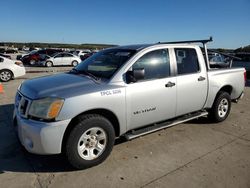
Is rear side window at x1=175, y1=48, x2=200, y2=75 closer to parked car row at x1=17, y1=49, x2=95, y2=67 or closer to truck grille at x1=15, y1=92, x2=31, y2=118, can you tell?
truck grille at x1=15, y1=92, x2=31, y2=118

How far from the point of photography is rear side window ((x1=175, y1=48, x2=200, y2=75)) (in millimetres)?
4555

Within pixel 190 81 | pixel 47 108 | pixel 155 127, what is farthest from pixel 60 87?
pixel 190 81

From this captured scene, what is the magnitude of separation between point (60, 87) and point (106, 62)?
3.72 feet

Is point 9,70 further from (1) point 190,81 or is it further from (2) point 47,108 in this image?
(1) point 190,81

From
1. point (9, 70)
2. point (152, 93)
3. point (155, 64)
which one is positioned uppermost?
point (155, 64)

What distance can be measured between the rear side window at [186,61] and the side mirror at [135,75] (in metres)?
1.07

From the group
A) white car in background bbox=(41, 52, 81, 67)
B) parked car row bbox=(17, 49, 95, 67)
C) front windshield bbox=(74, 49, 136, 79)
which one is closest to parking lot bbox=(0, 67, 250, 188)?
front windshield bbox=(74, 49, 136, 79)

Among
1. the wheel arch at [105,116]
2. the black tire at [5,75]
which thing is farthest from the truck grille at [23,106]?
the black tire at [5,75]

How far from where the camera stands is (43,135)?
3100 mm

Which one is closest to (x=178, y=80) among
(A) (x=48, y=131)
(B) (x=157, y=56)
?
(B) (x=157, y=56)

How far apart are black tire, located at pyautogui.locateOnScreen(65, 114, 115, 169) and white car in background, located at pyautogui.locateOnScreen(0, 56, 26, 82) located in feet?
33.2

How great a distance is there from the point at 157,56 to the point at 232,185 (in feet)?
→ 7.63

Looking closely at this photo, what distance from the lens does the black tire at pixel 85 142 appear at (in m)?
3.28

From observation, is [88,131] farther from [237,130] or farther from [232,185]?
[237,130]
